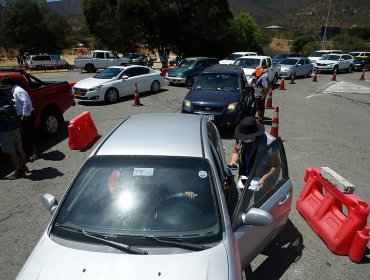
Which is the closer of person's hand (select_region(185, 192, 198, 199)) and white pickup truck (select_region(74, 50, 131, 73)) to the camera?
person's hand (select_region(185, 192, 198, 199))

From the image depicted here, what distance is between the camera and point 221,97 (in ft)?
31.0

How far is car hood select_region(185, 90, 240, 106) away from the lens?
9.22m

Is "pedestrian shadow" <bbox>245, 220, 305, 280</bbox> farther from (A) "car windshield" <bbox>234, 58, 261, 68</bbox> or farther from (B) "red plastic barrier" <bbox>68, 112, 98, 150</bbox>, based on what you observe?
(A) "car windshield" <bbox>234, 58, 261, 68</bbox>

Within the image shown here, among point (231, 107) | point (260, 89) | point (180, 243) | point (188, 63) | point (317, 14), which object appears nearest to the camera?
point (180, 243)

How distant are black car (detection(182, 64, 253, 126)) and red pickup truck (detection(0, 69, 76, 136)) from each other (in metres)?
3.56

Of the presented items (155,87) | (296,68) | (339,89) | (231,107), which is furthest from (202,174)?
(296,68)

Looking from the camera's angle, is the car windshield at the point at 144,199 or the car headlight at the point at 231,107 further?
the car headlight at the point at 231,107

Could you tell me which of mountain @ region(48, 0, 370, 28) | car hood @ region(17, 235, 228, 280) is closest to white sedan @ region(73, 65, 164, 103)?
car hood @ region(17, 235, 228, 280)

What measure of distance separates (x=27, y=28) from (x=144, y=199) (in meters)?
47.1

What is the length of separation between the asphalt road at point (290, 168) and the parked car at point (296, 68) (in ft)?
21.4

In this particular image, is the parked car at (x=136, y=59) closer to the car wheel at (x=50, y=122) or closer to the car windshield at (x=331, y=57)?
the car windshield at (x=331, y=57)

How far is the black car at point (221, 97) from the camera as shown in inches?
357

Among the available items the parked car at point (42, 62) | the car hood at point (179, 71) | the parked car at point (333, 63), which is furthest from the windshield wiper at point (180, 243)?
the parked car at point (42, 62)

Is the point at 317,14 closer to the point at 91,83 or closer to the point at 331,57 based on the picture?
the point at 331,57
